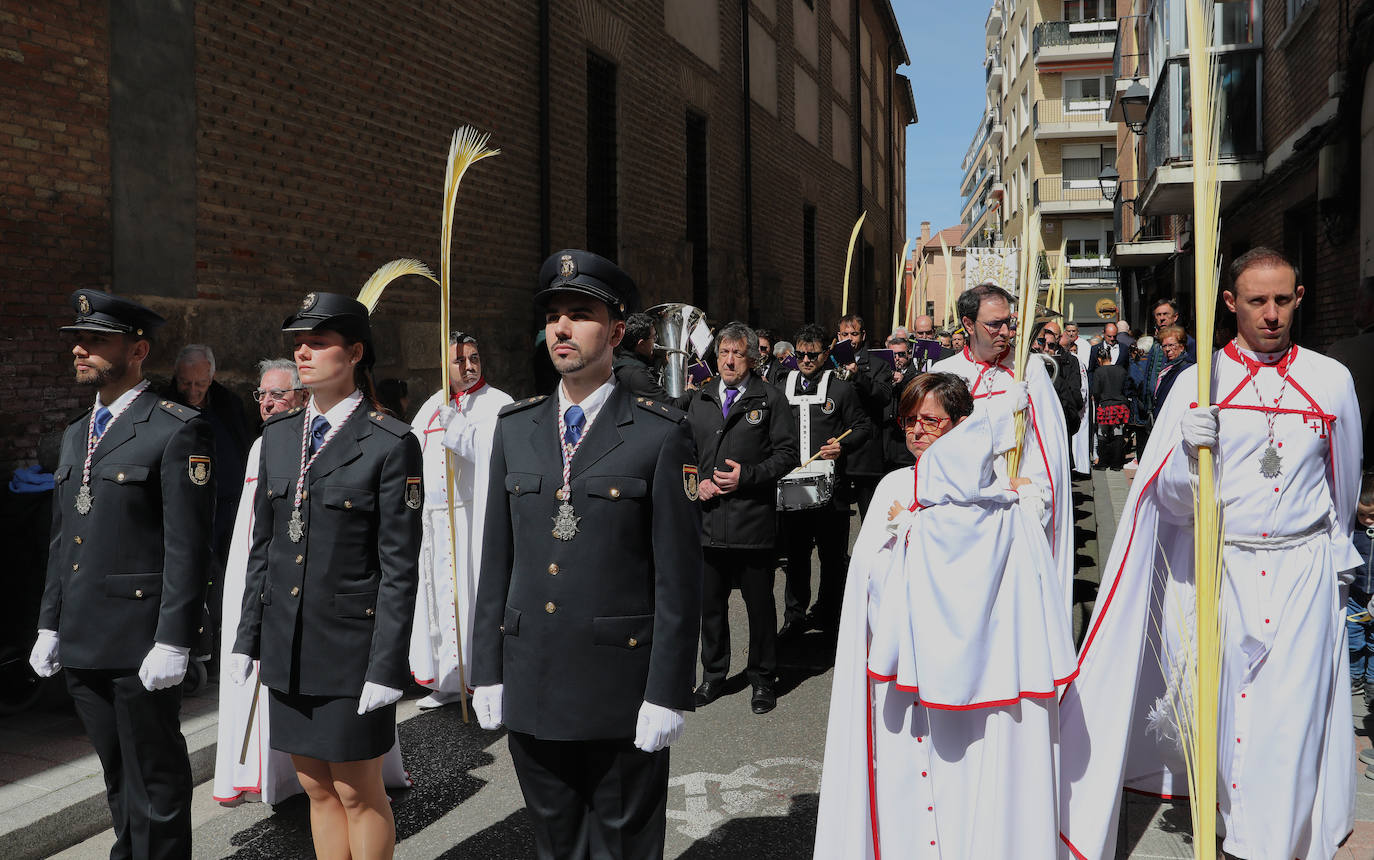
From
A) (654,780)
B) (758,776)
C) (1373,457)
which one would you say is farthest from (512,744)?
(1373,457)

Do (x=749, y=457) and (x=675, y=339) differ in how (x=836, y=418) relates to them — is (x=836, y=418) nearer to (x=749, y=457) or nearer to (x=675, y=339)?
(x=749, y=457)

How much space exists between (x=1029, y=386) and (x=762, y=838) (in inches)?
99.3

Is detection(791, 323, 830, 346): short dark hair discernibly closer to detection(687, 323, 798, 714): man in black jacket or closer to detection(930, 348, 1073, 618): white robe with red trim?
detection(687, 323, 798, 714): man in black jacket

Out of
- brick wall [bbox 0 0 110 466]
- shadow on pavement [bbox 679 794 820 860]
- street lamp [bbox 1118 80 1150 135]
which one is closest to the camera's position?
shadow on pavement [bbox 679 794 820 860]

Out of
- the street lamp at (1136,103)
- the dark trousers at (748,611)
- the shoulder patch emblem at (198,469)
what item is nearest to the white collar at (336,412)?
the shoulder patch emblem at (198,469)

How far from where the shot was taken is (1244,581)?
3996 millimetres

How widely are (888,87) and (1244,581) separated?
116 ft

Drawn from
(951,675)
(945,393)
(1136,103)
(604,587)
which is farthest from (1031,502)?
(1136,103)

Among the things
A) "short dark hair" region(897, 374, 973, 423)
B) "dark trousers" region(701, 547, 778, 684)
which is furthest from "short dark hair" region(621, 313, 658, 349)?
"short dark hair" region(897, 374, 973, 423)

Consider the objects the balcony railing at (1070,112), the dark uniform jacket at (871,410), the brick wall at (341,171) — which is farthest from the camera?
the balcony railing at (1070,112)

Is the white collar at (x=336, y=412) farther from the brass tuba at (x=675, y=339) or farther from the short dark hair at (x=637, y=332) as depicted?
the brass tuba at (x=675, y=339)

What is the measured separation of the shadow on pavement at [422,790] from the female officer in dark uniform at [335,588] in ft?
3.40

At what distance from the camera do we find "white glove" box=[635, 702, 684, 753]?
3.00 metres

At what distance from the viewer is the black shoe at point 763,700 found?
625cm
